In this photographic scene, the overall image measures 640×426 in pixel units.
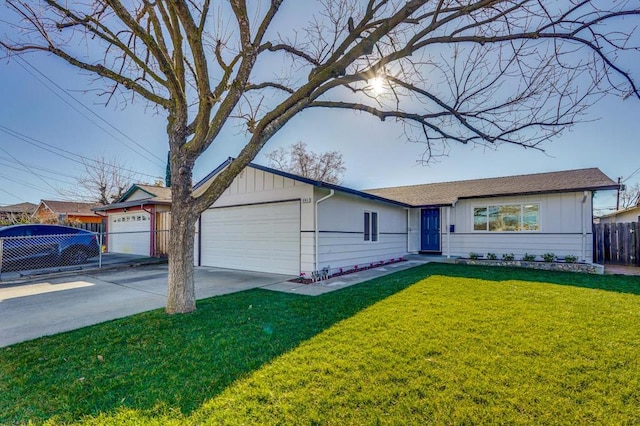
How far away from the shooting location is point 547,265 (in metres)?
9.89

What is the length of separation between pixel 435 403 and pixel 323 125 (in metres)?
9.09

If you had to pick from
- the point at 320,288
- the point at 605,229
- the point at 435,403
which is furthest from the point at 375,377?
the point at 605,229

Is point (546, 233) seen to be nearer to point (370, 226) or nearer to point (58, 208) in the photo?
point (370, 226)

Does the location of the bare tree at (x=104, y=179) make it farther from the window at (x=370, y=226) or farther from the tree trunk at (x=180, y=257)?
the tree trunk at (x=180, y=257)

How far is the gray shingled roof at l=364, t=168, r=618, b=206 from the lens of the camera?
1017 centimetres

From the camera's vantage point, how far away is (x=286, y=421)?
2.24 meters

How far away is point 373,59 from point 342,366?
535 cm

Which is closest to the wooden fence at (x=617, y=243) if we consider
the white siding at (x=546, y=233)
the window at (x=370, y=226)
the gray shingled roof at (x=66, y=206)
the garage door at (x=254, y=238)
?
the white siding at (x=546, y=233)

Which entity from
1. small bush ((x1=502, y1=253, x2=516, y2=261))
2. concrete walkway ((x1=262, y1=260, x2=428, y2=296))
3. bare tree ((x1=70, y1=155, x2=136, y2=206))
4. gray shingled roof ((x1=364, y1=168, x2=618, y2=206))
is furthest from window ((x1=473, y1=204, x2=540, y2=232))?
bare tree ((x1=70, y1=155, x2=136, y2=206))

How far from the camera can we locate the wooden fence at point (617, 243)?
10406 millimetres

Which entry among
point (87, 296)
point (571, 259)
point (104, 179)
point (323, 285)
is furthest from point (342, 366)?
point (104, 179)

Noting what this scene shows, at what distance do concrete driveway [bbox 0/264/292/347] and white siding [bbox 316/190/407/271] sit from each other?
1.65m

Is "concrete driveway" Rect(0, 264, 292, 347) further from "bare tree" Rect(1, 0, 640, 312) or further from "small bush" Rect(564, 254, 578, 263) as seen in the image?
"small bush" Rect(564, 254, 578, 263)

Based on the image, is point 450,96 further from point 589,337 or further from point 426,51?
point 589,337
